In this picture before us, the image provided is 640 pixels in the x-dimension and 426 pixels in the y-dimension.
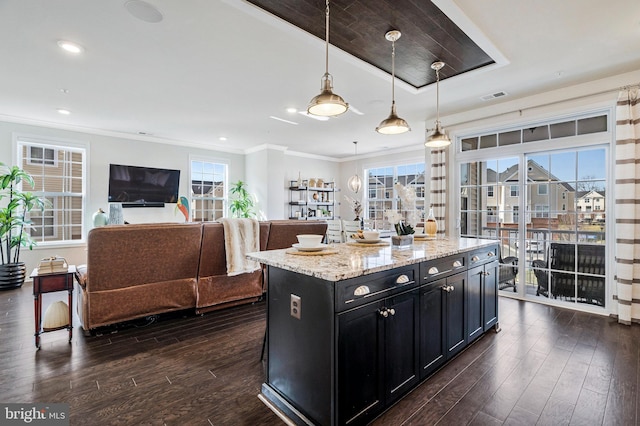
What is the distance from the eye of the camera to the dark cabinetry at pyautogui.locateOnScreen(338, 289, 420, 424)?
1.56m

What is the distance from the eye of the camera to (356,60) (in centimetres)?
312

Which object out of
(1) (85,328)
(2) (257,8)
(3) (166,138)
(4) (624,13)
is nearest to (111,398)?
(1) (85,328)

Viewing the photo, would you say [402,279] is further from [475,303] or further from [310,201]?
[310,201]

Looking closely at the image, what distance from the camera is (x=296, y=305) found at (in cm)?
173

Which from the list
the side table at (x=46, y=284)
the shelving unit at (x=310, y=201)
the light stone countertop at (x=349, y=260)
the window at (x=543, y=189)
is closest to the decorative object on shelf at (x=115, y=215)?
the side table at (x=46, y=284)

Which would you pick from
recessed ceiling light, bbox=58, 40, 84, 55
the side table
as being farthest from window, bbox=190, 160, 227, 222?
the side table

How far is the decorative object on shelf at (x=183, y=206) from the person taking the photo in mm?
6891

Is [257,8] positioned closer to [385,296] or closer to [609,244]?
[385,296]

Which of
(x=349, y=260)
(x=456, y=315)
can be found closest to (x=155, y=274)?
(x=349, y=260)

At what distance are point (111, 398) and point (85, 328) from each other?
4.19 ft

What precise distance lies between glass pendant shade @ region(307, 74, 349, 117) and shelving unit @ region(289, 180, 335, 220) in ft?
19.2

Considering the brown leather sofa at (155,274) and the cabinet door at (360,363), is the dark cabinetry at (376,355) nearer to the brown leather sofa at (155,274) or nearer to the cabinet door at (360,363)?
the cabinet door at (360,363)

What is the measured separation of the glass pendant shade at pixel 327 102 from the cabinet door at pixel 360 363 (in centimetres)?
131

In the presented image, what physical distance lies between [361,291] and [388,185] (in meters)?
7.05
